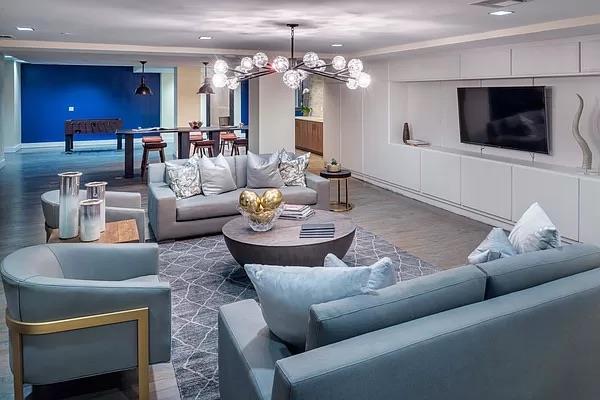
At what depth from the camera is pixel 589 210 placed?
5.20 m

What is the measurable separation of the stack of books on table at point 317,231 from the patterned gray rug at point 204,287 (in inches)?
19.4

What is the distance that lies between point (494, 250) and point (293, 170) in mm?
4057

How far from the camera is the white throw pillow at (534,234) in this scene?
2.70 meters

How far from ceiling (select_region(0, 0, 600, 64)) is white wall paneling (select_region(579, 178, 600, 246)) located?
66.7 inches

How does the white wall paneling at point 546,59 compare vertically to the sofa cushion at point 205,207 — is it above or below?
above

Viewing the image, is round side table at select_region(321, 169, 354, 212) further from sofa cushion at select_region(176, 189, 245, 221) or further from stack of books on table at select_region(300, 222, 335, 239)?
stack of books on table at select_region(300, 222, 335, 239)

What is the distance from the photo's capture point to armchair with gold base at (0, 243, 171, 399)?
2471 millimetres

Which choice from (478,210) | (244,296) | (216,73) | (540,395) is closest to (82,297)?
(244,296)

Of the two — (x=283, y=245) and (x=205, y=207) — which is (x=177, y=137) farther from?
(x=283, y=245)

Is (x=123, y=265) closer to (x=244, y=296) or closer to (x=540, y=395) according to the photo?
(x=244, y=296)

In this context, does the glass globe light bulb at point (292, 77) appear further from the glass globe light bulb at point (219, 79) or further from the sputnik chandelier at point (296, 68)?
the glass globe light bulb at point (219, 79)

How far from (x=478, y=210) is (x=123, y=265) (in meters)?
4.89

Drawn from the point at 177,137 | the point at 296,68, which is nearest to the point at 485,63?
the point at 296,68

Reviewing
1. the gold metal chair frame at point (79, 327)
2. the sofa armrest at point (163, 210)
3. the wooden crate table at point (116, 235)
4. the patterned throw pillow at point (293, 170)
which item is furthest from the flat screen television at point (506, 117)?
the gold metal chair frame at point (79, 327)
